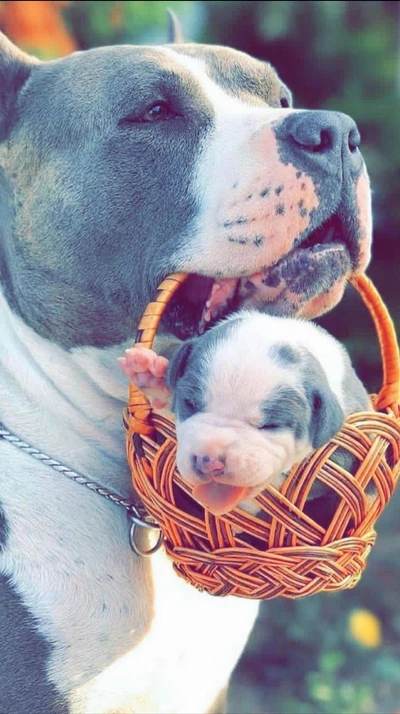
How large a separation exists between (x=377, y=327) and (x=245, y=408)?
16.3 inches

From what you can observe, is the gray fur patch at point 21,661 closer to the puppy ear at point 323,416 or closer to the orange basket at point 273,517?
the orange basket at point 273,517

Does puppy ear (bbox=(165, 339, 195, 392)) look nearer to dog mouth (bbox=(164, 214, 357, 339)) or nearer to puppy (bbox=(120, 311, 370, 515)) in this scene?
puppy (bbox=(120, 311, 370, 515))

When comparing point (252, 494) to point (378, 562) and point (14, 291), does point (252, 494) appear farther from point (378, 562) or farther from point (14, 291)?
point (378, 562)

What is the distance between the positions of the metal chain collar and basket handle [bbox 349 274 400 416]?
43cm

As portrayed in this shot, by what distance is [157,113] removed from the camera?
1.67 metres

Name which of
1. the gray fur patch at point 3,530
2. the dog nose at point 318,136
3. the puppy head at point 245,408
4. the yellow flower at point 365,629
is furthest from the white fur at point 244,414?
the yellow flower at point 365,629

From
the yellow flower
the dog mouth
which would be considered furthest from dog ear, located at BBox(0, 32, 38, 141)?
the yellow flower

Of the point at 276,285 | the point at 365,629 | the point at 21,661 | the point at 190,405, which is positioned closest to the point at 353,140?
the point at 276,285

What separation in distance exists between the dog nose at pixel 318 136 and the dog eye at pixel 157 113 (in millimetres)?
235

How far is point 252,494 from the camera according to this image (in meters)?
1.29

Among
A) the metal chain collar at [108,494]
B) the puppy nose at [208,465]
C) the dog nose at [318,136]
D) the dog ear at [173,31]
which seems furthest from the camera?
the dog ear at [173,31]

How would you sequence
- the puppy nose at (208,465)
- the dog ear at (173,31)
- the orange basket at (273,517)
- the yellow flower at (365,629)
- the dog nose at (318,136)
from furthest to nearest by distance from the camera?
the yellow flower at (365,629) < the dog ear at (173,31) < the dog nose at (318,136) < the orange basket at (273,517) < the puppy nose at (208,465)

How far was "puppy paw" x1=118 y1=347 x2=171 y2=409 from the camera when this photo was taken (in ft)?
4.62

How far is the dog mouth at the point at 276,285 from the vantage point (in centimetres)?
154
